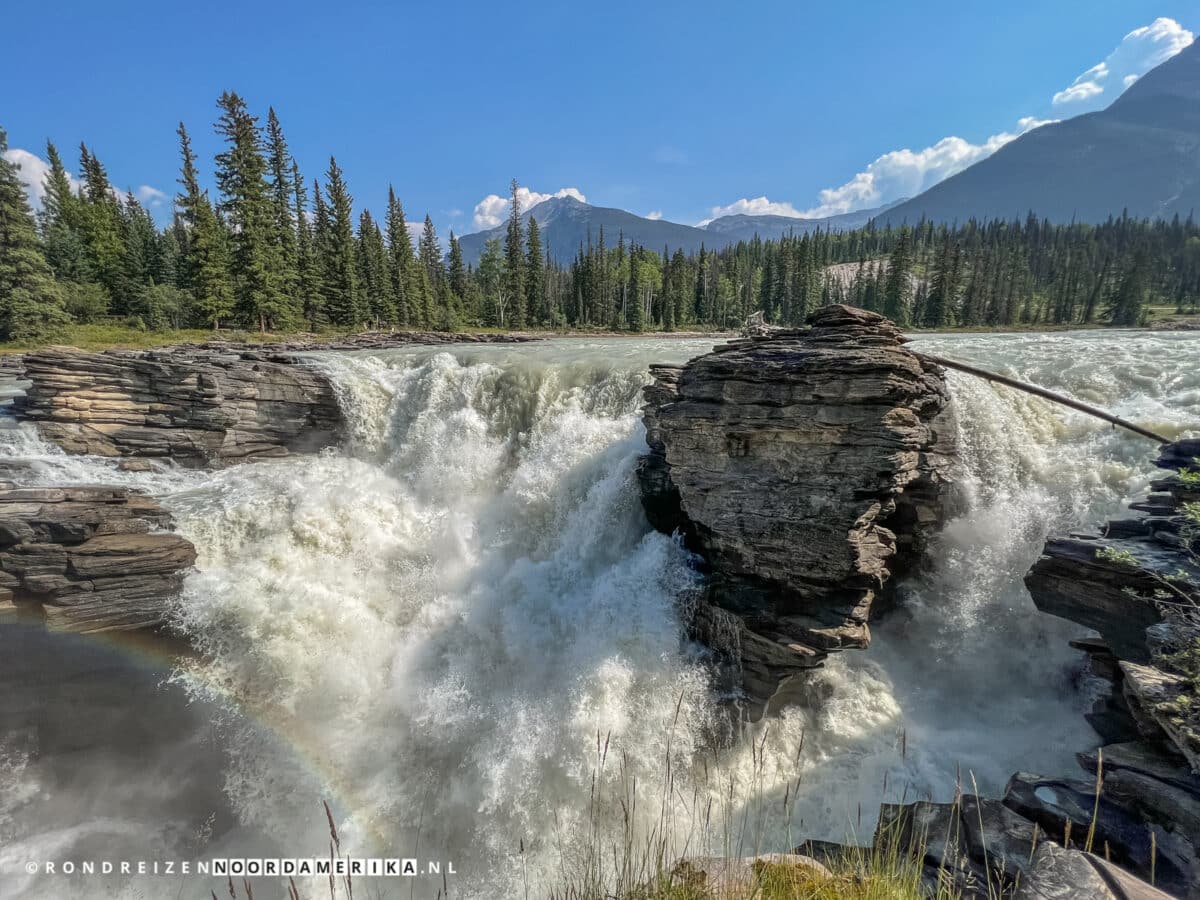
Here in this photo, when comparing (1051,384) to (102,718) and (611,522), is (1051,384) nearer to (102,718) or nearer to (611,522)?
(611,522)

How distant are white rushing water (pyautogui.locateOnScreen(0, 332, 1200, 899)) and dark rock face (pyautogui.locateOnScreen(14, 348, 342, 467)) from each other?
4.97ft

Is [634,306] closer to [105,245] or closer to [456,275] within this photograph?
[456,275]

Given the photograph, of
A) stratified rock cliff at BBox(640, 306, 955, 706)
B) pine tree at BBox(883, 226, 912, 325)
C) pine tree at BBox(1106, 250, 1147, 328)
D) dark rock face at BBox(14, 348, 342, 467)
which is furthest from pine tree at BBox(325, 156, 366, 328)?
pine tree at BBox(1106, 250, 1147, 328)

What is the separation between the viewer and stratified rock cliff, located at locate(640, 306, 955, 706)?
8.64 meters

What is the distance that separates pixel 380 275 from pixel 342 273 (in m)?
Result: 5.80

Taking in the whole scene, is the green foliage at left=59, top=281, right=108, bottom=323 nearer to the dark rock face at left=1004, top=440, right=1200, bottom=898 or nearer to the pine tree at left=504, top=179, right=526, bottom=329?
the pine tree at left=504, top=179, right=526, bottom=329

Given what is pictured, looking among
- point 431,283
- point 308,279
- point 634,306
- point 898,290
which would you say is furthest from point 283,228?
point 898,290

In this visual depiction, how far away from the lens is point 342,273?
164 feet

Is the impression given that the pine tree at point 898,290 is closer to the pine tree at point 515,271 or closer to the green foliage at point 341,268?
the pine tree at point 515,271

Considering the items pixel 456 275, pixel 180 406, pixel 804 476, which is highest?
Result: pixel 456 275

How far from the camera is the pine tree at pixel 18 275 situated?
31.2 metres

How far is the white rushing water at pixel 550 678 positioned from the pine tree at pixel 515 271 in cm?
5446

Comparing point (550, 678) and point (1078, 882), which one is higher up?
point (1078, 882)

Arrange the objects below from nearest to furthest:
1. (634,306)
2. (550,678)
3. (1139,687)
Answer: (1139,687)
(550,678)
(634,306)
